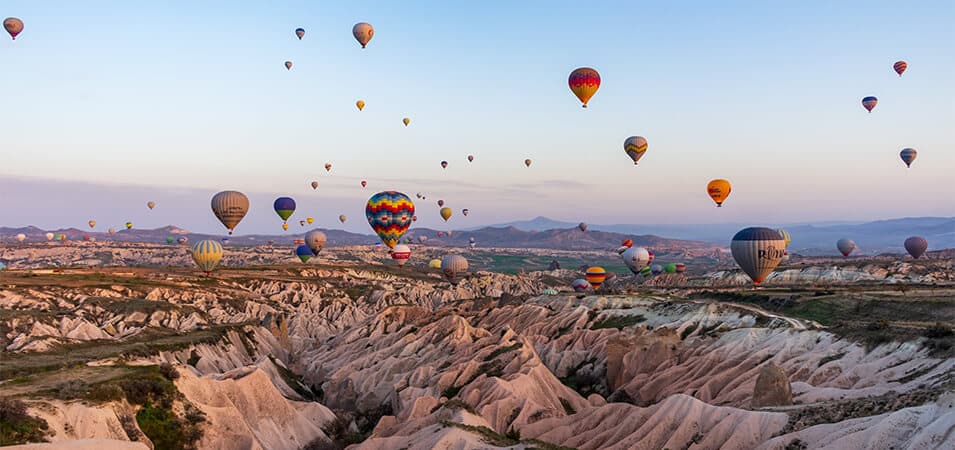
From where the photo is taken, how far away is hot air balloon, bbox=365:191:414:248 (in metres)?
89.7

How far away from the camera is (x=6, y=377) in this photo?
36250mm

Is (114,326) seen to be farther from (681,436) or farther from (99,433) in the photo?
(681,436)

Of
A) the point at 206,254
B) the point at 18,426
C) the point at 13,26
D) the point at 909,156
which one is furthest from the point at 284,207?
the point at 909,156

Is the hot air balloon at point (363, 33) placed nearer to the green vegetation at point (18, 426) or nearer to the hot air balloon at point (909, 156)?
the green vegetation at point (18, 426)

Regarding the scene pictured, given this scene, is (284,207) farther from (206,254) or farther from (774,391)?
(774,391)

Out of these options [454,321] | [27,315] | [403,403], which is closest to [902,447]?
[403,403]

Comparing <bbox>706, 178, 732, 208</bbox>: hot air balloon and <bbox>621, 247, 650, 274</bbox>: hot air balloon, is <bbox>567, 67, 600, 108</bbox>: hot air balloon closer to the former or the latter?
<bbox>706, 178, 732, 208</bbox>: hot air balloon

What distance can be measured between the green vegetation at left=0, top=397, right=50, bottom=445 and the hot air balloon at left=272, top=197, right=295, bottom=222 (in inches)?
3350

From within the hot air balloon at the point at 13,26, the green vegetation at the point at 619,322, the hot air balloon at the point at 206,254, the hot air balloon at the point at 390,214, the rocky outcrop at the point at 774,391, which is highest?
the hot air balloon at the point at 13,26

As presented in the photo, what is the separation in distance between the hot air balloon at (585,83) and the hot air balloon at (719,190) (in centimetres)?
2549

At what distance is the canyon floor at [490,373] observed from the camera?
1150 inches

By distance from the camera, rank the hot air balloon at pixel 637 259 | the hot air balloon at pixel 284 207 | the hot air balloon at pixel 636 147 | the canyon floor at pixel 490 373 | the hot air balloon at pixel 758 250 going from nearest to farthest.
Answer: the canyon floor at pixel 490 373
the hot air balloon at pixel 758 250
the hot air balloon at pixel 636 147
the hot air balloon at pixel 284 207
the hot air balloon at pixel 637 259

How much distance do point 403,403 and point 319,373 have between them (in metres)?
20.4

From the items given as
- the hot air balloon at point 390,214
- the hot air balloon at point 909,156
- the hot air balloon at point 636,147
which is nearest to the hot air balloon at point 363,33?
the hot air balloon at point 390,214
